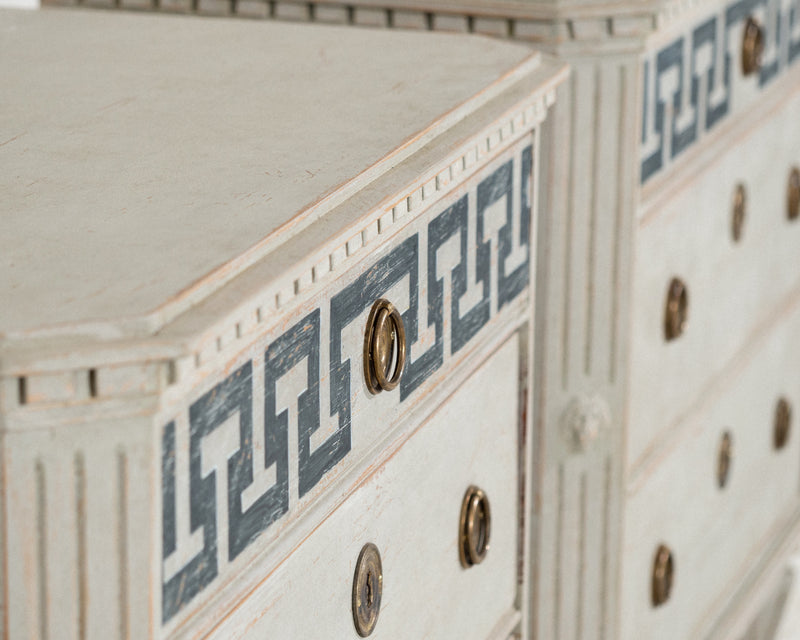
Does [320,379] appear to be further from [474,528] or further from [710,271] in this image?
[710,271]

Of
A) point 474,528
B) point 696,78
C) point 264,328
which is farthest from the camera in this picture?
point 696,78

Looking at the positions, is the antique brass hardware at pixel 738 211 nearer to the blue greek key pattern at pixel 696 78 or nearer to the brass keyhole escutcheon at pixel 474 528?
the blue greek key pattern at pixel 696 78

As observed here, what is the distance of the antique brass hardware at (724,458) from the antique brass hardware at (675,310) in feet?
0.65

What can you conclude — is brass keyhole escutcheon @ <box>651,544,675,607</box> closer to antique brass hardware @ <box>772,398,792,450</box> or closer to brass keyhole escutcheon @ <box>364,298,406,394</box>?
antique brass hardware @ <box>772,398,792,450</box>

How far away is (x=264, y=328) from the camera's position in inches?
19.7

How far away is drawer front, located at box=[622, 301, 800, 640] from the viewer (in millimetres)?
1055

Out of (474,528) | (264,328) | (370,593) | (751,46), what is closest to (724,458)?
(751,46)

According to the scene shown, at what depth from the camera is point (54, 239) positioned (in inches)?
19.8

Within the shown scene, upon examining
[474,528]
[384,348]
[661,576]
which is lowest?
[661,576]

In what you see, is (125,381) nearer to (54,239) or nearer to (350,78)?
(54,239)

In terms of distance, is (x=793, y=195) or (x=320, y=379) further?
(x=793, y=195)

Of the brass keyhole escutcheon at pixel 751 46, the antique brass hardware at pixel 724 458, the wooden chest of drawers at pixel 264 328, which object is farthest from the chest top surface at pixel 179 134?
the antique brass hardware at pixel 724 458

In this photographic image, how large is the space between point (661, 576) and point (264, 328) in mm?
650

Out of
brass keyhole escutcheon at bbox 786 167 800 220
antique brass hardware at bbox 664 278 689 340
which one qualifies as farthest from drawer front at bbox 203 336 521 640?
brass keyhole escutcheon at bbox 786 167 800 220
